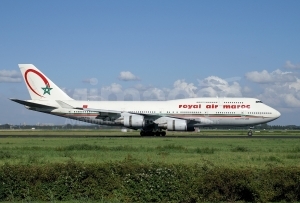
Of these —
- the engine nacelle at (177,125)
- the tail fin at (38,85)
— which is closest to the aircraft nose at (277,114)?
the engine nacelle at (177,125)

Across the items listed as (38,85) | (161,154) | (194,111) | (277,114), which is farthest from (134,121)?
(161,154)

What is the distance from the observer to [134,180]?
15.2m

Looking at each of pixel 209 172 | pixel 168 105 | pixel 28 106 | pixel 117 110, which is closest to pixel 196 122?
pixel 168 105

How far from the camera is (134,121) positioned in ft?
201

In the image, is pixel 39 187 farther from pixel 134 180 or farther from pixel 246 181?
pixel 246 181

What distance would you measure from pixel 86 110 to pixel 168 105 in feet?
35.5

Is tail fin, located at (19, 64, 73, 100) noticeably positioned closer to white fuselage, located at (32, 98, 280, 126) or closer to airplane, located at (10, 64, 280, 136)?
airplane, located at (10, 64, 280, 136)

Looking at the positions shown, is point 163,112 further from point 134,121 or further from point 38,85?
point 38,85

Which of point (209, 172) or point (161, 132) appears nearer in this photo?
point (209, 172)

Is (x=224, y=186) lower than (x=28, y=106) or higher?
lower

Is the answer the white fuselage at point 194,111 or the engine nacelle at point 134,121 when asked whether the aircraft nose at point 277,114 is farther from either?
the engine nacelle at point 134,121

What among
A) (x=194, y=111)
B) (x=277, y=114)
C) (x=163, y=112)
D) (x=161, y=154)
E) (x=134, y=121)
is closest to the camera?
(x=161, y=154)

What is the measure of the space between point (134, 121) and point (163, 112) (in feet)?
19.2

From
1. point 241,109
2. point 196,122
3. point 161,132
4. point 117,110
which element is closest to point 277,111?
point 241,109
